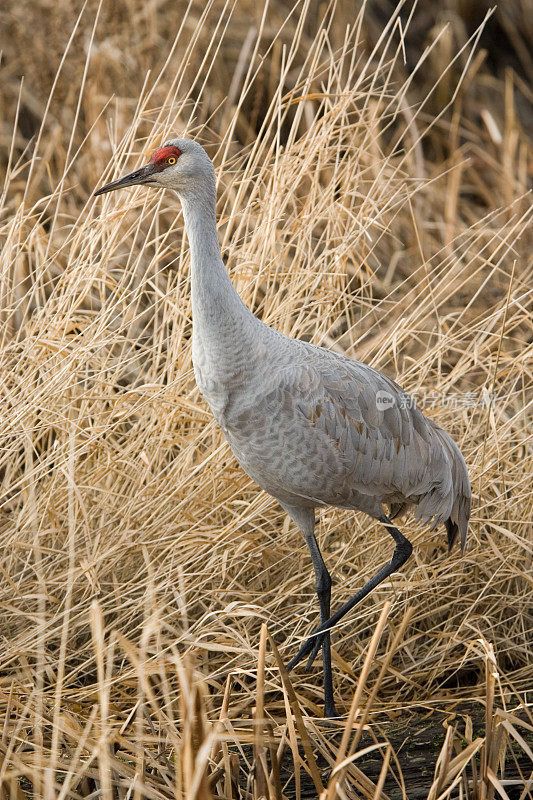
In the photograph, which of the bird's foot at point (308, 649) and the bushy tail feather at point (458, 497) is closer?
the bird's foot at point (308, 649)

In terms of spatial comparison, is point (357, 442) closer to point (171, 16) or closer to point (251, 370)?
point (251, 370)

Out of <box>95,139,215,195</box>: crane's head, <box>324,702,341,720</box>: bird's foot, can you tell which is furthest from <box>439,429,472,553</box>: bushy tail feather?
<box>95,139,215,195</box>: crane's head

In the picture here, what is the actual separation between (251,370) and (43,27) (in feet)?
10.0

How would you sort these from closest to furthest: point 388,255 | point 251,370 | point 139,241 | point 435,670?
point 251,370
point 435,670
point 139,241
point 388,255

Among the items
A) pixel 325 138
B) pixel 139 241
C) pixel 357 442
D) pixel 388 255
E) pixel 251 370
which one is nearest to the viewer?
pixel 251 370

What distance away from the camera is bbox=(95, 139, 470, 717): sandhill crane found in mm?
2451

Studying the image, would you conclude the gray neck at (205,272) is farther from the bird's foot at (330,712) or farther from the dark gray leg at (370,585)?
the bird's foot at (330,712)

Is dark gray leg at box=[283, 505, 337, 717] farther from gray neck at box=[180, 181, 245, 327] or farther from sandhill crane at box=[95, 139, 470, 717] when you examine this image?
gray neck at box=[180, 181, 245, 327]

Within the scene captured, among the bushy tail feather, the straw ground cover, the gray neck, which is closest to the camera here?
the gray neck

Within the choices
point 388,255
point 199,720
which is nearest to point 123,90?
point 388,255

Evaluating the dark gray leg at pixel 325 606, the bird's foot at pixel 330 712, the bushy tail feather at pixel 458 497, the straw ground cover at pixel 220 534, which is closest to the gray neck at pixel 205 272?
the straw ground cover at pixel 220 534

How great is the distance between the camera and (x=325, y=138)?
10.2ft

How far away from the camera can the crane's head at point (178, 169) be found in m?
2.47

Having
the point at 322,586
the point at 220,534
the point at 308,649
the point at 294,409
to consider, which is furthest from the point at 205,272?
the point at 308,649
